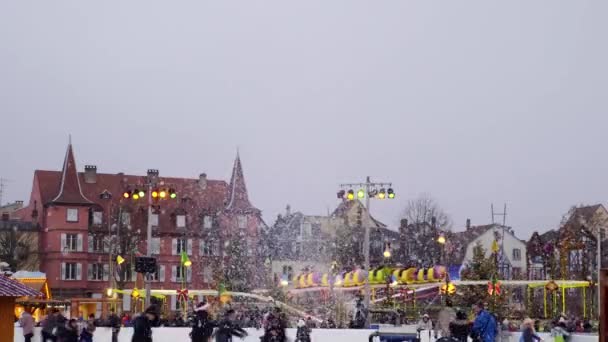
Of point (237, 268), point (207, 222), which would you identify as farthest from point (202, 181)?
point (237, 268)

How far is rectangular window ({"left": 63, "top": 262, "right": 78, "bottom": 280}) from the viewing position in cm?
8606

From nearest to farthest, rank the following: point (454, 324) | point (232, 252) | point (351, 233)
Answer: point (454, 324) < point (232, 252) < point (351, 233)

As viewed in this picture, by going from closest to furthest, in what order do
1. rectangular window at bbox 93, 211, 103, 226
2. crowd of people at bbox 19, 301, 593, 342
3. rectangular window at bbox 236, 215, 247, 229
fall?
1. crowd of people at bbox 19, 301, 593, 342
2. rectangular window at bbox 93, 211, 103, 226
3. rectangular window at bbox 236, 215, 247, 229

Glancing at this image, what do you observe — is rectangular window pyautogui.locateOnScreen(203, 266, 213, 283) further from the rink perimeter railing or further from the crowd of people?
the crowd of people

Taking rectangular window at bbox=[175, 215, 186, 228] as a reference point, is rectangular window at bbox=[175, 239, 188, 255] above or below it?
below

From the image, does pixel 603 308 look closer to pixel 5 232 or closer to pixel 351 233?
pixel 5 232

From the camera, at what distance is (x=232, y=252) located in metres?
80.1

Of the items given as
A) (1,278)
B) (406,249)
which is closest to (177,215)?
(406,249)

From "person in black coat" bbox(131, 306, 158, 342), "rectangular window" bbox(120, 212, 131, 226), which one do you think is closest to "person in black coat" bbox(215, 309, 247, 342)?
"person in black coat" bbox(131, 306, 158, 342)

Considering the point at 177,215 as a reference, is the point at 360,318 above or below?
below

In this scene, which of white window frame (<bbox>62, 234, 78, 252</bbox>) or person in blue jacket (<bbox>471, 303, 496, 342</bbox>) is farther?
white window frame (<bbox>62, 234, 78, 252</bbox>)

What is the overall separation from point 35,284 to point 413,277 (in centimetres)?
→ 2051

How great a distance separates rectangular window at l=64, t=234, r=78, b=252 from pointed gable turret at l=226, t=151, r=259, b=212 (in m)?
15.0

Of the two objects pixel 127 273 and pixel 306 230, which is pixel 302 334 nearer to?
pixel 127 273
